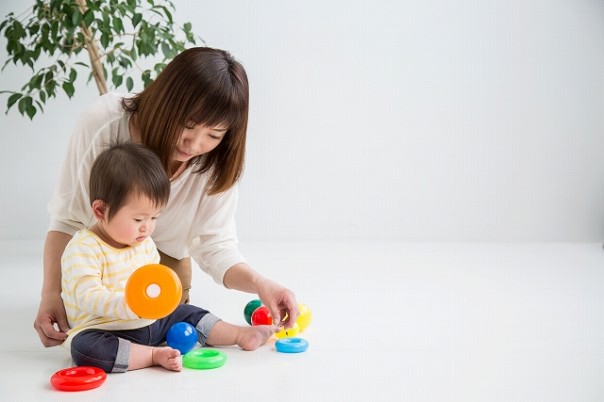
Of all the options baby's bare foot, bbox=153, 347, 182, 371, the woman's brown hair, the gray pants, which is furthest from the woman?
baby's bare foot, bbox=153, 347, 182, 371

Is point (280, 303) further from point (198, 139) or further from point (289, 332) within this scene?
point (198, 139)

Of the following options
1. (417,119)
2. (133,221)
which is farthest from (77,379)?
(417,119)

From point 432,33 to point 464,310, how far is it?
1.80 metres

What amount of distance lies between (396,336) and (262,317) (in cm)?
34

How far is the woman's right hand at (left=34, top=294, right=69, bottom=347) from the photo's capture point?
5.52ft

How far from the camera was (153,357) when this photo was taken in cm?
163

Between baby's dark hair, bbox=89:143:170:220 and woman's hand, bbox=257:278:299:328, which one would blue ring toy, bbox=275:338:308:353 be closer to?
woman's hand, bbox=257:278:299:328

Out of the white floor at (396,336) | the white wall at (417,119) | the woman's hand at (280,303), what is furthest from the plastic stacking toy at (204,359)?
the white wall at (417,119)

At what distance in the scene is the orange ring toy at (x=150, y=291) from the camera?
58.2 inches

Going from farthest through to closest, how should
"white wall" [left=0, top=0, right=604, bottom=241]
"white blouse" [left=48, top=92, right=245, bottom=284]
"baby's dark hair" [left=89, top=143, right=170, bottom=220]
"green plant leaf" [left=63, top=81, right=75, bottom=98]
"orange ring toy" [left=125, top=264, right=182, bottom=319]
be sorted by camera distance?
"white wall" [left=0, top=0, right=604, bottom=241]
"green plant leaf" [left=63, top=81, right=75, bottom=98]
"white blouse" [left=48, top=92, right=245, bottom=284]
"baby's dark hair" [left=89, top=143, right=170, bottom=220]
"orange ring toy" [left=125, top=264, right=182, bottom=319]

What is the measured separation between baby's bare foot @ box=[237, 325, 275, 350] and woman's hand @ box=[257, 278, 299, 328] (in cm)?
7

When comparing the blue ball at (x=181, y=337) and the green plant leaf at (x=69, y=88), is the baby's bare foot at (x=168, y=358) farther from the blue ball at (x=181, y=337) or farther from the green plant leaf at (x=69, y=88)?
the green plant leaf at (x=69, y=88)

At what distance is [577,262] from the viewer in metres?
3.16

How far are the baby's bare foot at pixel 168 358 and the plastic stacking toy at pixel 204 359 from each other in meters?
0.04
